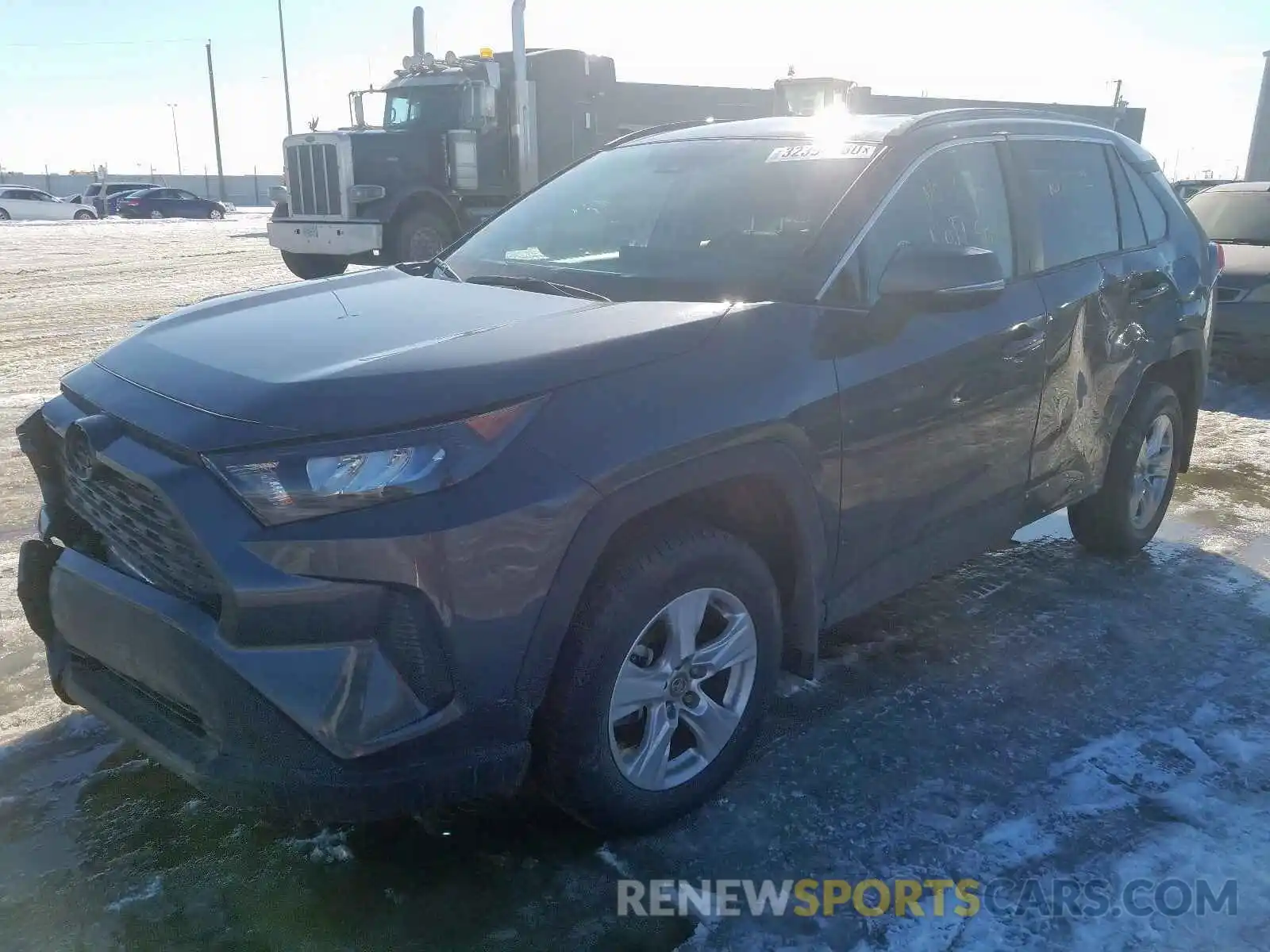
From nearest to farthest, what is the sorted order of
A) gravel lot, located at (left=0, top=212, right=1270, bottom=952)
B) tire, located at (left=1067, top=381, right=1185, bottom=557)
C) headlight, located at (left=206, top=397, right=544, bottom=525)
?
headlight, located at (left=206, top=397, right=544, bottom=525) < gravel lot, located at (left=0, top=212, right=1270, bottom=952) < tire, located at (left=1067, top=381, right=1185, bottom=557)

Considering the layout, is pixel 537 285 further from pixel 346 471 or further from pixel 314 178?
pixel 314 178

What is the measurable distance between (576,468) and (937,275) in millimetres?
1265

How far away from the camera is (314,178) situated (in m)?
13.5

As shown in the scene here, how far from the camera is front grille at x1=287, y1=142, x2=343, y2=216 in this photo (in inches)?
523

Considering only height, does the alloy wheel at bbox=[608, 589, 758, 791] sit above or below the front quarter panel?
below

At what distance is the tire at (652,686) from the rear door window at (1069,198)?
1950mm

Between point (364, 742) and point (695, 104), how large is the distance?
47.4ft

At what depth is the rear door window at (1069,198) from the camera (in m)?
3.81

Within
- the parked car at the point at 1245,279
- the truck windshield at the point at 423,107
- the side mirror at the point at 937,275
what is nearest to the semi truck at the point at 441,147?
the truck windshield at the point at 423,107

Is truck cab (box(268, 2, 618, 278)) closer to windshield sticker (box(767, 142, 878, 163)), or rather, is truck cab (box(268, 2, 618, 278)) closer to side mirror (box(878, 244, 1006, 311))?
windshield sticker (box(767, 142, 878, 163))

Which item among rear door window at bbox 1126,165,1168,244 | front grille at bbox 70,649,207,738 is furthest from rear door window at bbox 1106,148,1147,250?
front grille at bbox 70,649,207,738

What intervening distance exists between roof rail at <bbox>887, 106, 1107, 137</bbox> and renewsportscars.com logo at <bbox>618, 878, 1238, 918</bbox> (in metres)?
2.27

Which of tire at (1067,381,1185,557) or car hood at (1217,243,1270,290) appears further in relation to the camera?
car hood at (1217,243,1270,290)

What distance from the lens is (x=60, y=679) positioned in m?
2.63
